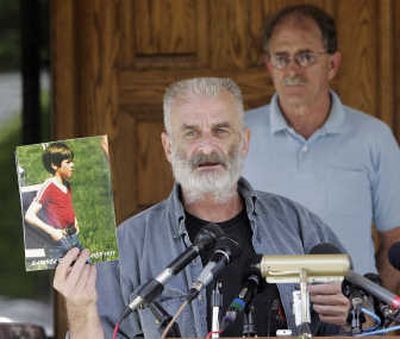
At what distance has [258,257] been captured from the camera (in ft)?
13.8

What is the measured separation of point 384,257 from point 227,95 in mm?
1591

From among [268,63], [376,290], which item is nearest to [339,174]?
[268,63]

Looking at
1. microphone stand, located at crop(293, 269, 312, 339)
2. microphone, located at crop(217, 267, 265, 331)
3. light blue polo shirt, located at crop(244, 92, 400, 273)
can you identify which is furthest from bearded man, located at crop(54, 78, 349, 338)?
light blue polo shirt, located at crop(244, 92, 400, 273)

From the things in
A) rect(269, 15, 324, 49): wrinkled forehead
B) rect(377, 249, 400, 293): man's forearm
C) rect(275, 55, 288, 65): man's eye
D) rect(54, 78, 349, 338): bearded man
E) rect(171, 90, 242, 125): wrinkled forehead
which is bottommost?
rect(377, 249, 400, 293): man's forearm

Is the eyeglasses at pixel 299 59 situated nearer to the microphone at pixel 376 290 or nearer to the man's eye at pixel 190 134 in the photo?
the man's eye at pixel 190 134

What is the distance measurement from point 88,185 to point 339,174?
2.05m

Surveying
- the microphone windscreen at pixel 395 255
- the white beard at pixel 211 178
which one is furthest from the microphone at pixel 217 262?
the white beard at pixel 211 178

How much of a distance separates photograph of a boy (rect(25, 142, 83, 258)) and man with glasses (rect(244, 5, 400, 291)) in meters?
1.91

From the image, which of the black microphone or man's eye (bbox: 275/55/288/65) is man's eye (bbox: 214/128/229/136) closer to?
the black microphone

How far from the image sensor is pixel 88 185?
454cm

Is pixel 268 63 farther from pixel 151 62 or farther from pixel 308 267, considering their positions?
pixel 308 267

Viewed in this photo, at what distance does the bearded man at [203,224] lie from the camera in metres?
4.91

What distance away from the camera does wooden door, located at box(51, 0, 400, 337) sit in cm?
686

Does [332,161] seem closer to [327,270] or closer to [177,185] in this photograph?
[177,185]
